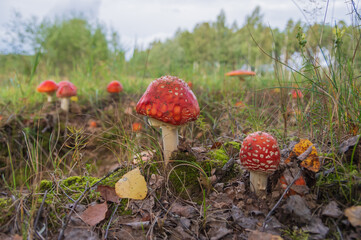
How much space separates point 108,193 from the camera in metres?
1.59

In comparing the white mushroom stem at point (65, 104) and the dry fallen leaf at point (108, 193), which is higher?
Result: the white mushroom stem at point (65, 104)

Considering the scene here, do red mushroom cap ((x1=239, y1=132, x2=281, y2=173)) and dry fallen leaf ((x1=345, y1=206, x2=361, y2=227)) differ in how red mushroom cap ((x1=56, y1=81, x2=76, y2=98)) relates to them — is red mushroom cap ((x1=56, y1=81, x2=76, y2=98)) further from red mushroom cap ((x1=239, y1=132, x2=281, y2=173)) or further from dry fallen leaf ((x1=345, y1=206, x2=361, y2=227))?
dry fallen leaf ((x1=345, y1=206, x2=361, y2=227))

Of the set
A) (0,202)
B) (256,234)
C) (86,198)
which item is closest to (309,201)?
(256,234)

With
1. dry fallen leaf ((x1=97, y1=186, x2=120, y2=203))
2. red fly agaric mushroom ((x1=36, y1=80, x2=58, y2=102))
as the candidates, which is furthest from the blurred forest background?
dry fallen leaf ((x1=97, y1=186, x2=120, y2=203))

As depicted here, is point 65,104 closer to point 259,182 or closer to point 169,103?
point 169,103

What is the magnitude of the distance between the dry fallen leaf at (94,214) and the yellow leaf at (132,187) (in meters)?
0.12

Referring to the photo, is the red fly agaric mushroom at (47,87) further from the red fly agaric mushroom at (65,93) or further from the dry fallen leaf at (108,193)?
the dry fallen leaf at (108,193)

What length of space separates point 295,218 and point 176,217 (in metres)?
0.68

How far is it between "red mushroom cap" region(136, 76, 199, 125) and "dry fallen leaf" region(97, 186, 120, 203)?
0.58m

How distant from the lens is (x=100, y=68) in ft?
16.7

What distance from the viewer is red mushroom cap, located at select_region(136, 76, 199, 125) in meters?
1.62

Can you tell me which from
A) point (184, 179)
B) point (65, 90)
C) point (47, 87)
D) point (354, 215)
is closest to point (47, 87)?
point (47, 87)

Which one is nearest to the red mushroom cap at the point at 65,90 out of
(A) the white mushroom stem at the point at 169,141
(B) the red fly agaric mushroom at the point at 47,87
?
(B) the red fly agaric mushroom at the point at 47,87

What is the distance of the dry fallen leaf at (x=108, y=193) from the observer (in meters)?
1.56
